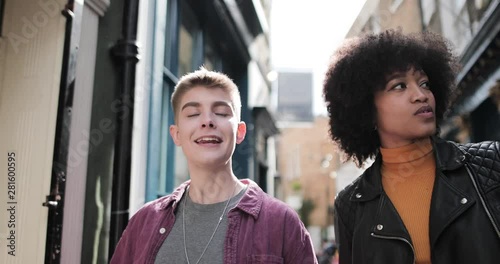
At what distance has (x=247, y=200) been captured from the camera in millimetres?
2275

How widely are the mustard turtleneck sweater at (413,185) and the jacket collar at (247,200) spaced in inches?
26.5

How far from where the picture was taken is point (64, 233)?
2826 millimetres

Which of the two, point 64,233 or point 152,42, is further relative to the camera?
point 152,42

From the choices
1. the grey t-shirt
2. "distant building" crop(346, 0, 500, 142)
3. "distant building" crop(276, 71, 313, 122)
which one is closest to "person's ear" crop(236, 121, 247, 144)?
the grey t-shirt

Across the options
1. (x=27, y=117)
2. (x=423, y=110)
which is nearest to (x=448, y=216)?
(x=423, y=110)

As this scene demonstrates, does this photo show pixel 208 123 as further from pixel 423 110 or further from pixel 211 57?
pixel 211 57

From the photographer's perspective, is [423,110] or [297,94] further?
[297,94]

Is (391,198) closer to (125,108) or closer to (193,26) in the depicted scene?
(125,108)

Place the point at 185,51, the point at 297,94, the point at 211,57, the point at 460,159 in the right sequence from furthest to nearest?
the point at 297,94, the point at 211,57, the point at 185,51, the point at 460,159

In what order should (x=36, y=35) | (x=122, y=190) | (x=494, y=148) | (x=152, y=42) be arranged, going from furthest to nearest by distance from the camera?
1. (x=152, y=42)
2. (x=122, y=190)
3. (x=36, y=35)
4. (x=494, y=148)

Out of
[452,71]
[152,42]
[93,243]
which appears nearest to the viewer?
[452,71]

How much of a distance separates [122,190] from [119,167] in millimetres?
167

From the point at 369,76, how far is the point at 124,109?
1.86m

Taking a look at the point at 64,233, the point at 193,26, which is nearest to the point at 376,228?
the point at 64,233
